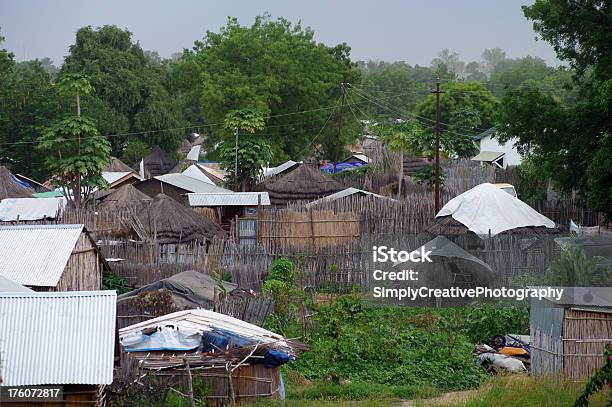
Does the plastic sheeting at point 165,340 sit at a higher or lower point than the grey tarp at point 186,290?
lower

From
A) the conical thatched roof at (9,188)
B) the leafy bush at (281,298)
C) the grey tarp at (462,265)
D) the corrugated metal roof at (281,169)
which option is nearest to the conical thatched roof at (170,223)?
the leafy bush at (281,298)

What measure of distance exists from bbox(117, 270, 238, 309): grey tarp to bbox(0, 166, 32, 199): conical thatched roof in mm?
16841

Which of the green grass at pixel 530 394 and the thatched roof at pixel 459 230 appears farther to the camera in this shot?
the thatched roof at pixel 459 230

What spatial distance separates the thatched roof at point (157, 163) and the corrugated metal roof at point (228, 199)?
761 inches

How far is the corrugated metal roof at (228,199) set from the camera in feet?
99.8

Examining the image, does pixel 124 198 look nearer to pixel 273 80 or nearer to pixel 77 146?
pixel 77 146

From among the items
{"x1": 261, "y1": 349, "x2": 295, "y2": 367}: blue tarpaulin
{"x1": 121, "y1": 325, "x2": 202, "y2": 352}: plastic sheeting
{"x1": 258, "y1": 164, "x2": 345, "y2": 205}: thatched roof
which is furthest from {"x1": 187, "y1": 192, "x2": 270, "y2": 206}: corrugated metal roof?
{"x1": 261, "y1": 349, "x2": 295, "y2": 367}: blue tarpaulin

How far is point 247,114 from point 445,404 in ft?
81.8

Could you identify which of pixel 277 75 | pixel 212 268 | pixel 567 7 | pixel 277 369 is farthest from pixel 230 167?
pixel 277 369

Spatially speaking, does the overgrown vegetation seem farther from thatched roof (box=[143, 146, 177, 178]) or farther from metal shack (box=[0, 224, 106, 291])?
→ thatched roof (box=[143, 146, 177, 178])

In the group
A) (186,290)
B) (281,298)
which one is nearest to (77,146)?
(186,290)

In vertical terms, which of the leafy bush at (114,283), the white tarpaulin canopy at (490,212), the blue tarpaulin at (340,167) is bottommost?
the leafy bush at (114,283)

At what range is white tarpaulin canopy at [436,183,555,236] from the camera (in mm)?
22969

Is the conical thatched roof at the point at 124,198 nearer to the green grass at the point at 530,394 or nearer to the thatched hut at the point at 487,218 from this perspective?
the thatched hut at the point at 487,218
